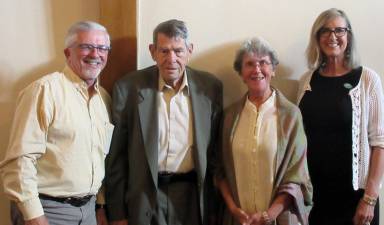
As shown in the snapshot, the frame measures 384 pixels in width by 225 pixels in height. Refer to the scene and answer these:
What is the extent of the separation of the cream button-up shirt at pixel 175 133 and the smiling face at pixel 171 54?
3.9 inches

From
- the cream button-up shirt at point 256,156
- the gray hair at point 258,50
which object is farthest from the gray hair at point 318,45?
the cream button-up shirt at point 256,156

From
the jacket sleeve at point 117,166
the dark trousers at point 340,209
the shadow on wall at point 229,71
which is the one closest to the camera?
the jacket sleeve at point 117,166

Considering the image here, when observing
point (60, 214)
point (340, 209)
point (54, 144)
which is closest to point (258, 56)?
point (340, 209)

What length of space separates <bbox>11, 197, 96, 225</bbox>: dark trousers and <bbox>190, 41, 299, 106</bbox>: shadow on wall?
1.09 metres

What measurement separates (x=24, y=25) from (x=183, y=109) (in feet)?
3.45

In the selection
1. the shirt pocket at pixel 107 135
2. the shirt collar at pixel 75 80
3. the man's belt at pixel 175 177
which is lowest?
the man's belt at pixel 175 177

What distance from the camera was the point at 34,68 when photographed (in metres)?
2.30

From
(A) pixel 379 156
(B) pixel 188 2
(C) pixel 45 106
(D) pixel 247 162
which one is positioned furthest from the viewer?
(B) pixel 188 2

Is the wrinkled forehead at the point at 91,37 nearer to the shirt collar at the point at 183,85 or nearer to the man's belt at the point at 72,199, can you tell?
the shirt collar at the point at 183,85

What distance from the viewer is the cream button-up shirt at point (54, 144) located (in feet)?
5.57

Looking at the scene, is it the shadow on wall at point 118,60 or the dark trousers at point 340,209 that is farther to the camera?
the shadow on wall at point 118,60

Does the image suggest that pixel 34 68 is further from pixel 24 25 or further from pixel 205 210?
pixel 205 210

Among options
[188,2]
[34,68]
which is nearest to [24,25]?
[34,68]

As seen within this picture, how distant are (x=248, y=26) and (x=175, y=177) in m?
1.03
